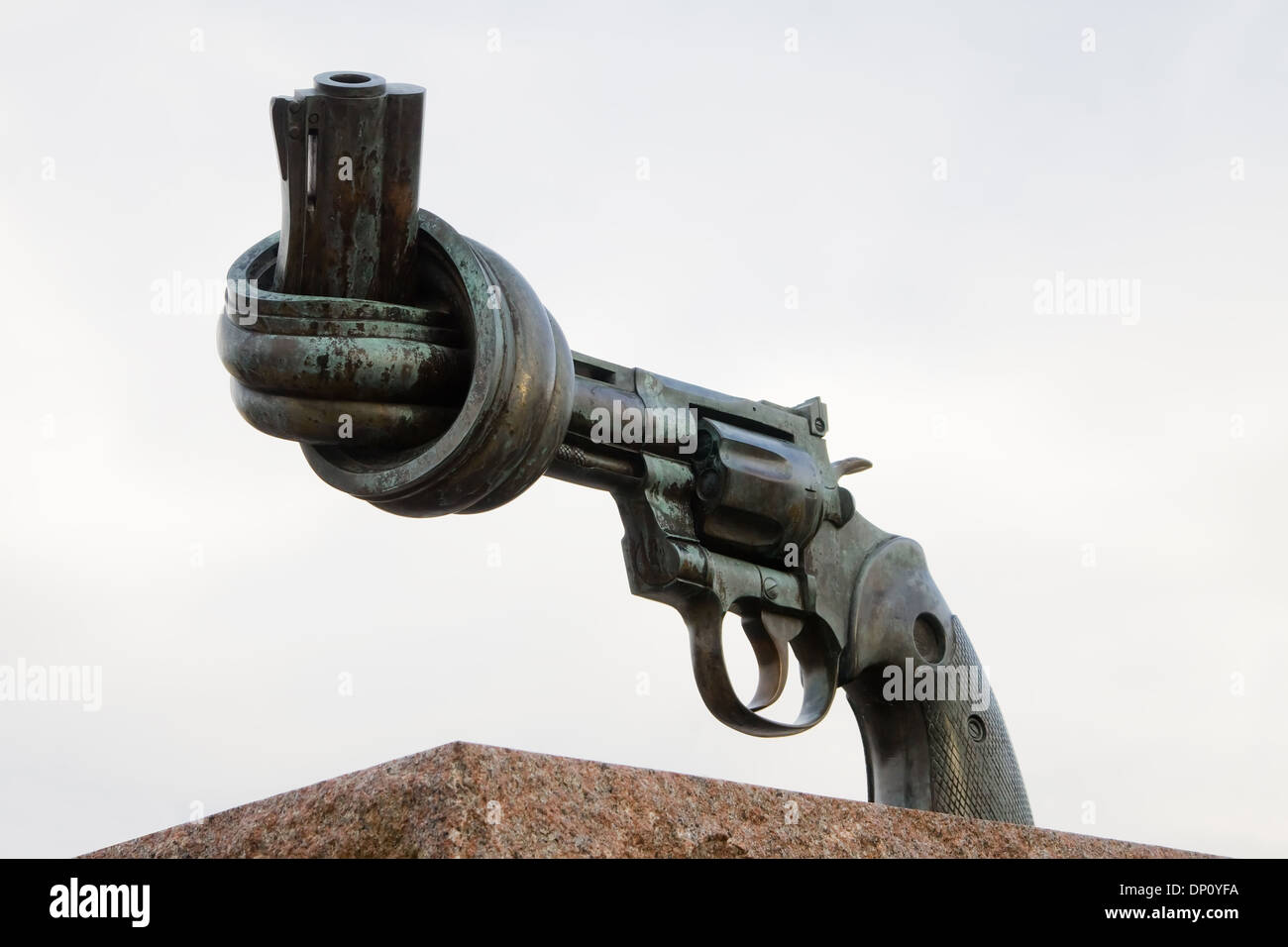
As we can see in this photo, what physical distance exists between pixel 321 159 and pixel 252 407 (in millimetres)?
327

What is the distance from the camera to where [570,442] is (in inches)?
99.9

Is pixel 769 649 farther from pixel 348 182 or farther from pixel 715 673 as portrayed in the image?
pixel 348 182

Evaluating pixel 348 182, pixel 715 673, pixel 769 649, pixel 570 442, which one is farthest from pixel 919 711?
pixel 348 182

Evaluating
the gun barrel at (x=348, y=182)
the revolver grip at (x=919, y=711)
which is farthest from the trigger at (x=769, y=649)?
the gun barrel at (x=348, y=182)

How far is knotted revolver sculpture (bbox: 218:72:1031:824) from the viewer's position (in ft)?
6.70

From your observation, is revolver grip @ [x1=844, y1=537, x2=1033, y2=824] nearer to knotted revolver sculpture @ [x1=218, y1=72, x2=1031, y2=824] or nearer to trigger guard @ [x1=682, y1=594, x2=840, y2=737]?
knotted revolver sculpture @ [x1=218, y1=72, x2=1031, y2=824]

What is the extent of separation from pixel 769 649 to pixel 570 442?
0.57 m

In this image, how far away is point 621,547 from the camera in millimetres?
2693

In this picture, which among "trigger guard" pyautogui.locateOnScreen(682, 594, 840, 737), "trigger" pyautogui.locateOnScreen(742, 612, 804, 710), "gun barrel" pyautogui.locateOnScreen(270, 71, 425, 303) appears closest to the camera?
"gun barrel" pyautogui.locateOnScreen(270, 71, 425, 303)

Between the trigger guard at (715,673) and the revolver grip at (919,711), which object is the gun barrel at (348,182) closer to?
the trigger guard at (715,673)

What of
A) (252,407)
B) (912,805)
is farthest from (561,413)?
(912,805)

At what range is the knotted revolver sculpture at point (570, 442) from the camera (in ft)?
6.70

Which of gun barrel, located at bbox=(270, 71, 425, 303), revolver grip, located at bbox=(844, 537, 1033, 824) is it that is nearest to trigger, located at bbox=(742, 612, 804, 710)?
revolver grip, located at bbox=(844, 537, 1033, 824)
